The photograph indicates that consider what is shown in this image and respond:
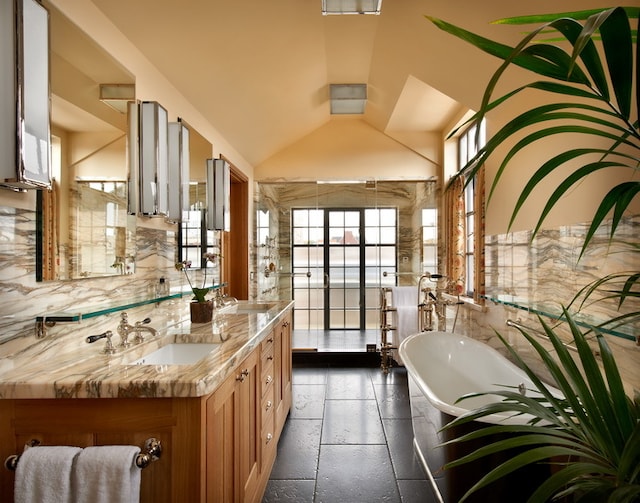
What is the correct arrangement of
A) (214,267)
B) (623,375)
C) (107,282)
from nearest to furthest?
(623,375)
(107,282)
(214,267)

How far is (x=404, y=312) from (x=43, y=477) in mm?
3809

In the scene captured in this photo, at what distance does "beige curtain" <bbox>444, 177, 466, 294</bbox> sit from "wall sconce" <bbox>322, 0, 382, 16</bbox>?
206 cm

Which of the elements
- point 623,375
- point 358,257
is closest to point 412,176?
point 358,257

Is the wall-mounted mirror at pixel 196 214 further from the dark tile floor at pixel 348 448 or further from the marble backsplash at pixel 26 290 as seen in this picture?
the dark tile floor at pixel 348 448

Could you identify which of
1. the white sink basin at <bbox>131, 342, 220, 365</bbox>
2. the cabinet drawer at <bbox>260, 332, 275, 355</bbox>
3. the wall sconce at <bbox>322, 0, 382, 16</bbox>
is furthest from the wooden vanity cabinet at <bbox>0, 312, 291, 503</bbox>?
the wall sconce at <bbox>322, 0, 382, 16</bbox>

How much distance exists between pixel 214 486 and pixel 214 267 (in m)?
2.07

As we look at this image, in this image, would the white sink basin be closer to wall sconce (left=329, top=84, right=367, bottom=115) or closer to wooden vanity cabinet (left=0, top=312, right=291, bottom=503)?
wooden vanity cabinet (left=0, top=312, right=291, bottom=503)

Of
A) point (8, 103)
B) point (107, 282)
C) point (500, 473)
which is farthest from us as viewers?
point (107, 282)

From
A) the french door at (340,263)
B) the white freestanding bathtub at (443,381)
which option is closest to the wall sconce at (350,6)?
the white freestanding bathtub at (443,381)

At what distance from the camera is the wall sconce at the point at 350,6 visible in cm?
228

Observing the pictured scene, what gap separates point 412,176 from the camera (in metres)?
4.64

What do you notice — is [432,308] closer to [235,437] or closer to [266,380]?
[266,380]

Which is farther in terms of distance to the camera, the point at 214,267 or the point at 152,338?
the point at 214,267

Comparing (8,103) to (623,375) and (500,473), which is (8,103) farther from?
(623,375)
